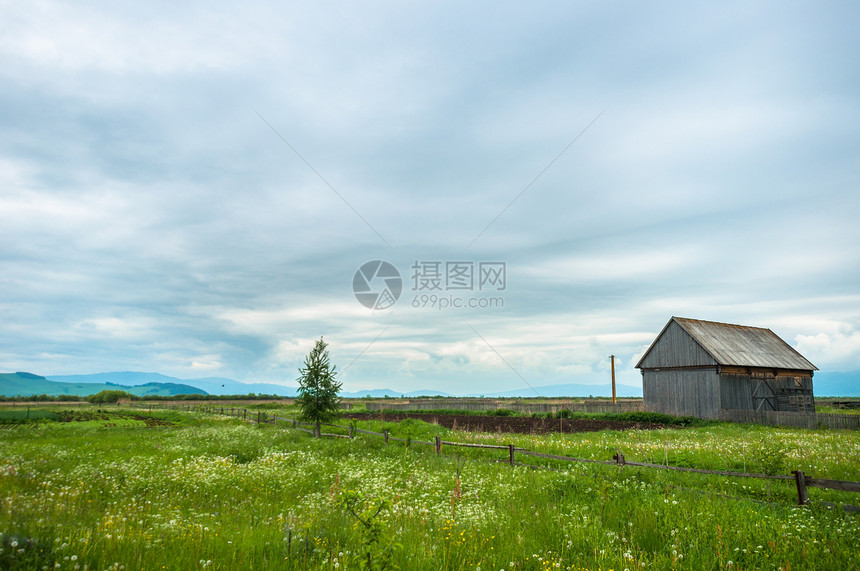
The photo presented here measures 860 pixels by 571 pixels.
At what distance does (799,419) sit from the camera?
3109cm

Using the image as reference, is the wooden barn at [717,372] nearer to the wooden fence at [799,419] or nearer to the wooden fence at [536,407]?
the wooden fence at [799,419]

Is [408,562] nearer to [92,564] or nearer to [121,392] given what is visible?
[92,564]

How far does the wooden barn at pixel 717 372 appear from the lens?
38.1 metres

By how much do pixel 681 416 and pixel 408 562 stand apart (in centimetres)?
3958

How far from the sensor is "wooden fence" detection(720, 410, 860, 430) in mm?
30094

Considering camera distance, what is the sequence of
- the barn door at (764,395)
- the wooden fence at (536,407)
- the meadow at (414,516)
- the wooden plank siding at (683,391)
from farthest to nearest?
the wooden fence at (536,407) → the barn door at (764,395) → the wooden plank siding at (683,391) → the meadow at (414,516)

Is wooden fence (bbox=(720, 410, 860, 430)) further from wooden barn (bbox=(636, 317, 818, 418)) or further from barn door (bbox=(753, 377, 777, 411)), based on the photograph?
barn door (bbox=(753, 377, 777, 411))

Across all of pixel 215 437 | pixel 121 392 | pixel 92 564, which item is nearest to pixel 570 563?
pixel 92 564

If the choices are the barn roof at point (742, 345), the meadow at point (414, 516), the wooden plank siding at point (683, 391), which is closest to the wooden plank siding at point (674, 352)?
the barn roof at point (742, 345)

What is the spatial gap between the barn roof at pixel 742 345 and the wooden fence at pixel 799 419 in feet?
15.4

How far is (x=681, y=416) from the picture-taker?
3834 centimetres

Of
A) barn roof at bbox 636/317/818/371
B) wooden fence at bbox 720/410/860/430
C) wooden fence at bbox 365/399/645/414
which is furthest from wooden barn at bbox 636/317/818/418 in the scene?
wooden fence at bbox 365/399/645/414

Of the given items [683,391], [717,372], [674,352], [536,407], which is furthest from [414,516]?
[536,407]

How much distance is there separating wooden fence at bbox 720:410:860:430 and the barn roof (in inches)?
185
